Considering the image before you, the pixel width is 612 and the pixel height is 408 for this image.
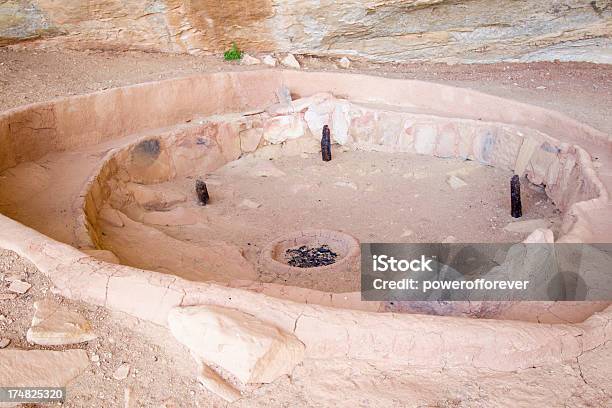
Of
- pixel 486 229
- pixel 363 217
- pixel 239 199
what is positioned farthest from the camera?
pixel 239 199

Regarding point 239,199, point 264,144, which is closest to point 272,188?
point 239,199

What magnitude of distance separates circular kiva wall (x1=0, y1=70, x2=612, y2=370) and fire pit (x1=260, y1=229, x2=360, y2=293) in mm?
654

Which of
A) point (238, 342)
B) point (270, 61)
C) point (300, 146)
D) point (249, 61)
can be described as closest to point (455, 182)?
point (300, 146)

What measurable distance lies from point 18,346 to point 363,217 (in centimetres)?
385

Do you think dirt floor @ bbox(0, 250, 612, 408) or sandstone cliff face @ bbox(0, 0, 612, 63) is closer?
dirt floor @ bbox(0, 250, 612, 408)

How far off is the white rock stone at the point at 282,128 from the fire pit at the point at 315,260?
6.39 feet

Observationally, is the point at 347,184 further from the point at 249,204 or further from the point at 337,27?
the point at 337,27

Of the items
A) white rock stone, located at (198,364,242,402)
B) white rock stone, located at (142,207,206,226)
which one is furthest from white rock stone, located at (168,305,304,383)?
white rock stone, located at (142,207,206,226)

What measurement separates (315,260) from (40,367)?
3.14m

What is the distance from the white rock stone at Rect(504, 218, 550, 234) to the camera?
4.94 meters

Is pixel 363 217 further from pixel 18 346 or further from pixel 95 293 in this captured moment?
pixel 18 346

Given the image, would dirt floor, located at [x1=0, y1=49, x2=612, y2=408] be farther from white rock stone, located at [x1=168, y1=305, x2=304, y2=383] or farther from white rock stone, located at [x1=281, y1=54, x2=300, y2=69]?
white rock stone, located at [x1=281, y1=54, x2=300, y2=69]

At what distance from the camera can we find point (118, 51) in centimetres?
742

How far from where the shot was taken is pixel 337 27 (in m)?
7.52
